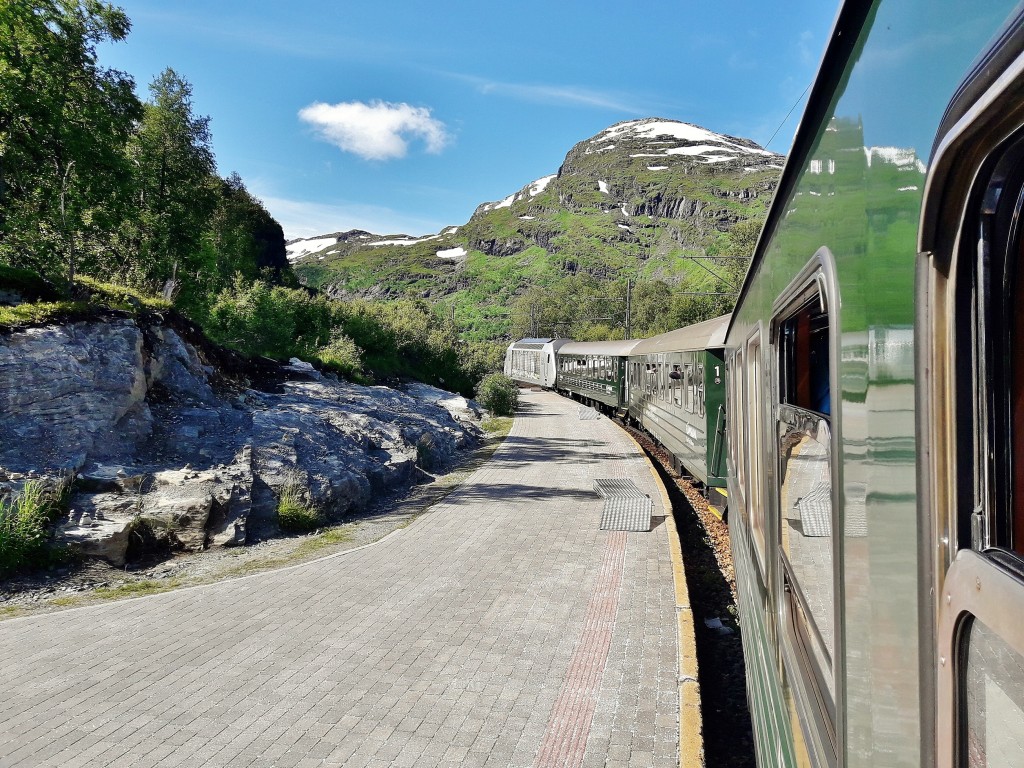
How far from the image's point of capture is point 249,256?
48.9 meters

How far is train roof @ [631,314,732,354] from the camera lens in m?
9.45

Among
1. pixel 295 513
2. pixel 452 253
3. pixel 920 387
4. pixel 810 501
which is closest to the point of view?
pixel 920 387

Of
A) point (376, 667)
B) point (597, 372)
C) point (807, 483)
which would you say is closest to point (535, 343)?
point (597, 372)

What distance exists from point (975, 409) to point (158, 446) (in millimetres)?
11242

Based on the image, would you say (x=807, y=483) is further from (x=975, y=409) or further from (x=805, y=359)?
(x=975, y=409)

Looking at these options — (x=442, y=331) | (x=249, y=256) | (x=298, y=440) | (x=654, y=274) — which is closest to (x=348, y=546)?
(x=298, y=440)

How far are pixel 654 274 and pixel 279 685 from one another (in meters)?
132

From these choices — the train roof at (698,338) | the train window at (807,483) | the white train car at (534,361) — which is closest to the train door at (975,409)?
the train window at (807,483)

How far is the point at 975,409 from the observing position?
98cm

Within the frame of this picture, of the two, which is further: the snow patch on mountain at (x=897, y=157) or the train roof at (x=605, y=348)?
the train roof at (x=605, y=348)

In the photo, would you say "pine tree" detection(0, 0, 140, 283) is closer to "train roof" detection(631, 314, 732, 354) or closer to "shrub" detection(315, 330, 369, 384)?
"shrub" detection(315, 330, 369, 384)

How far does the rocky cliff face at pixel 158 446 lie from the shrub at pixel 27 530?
11.3 inches

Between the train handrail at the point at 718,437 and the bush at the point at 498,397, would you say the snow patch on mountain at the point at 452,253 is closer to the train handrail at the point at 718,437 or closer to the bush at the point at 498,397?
the bush at the point at 498,397

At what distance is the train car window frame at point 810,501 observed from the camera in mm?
1699
